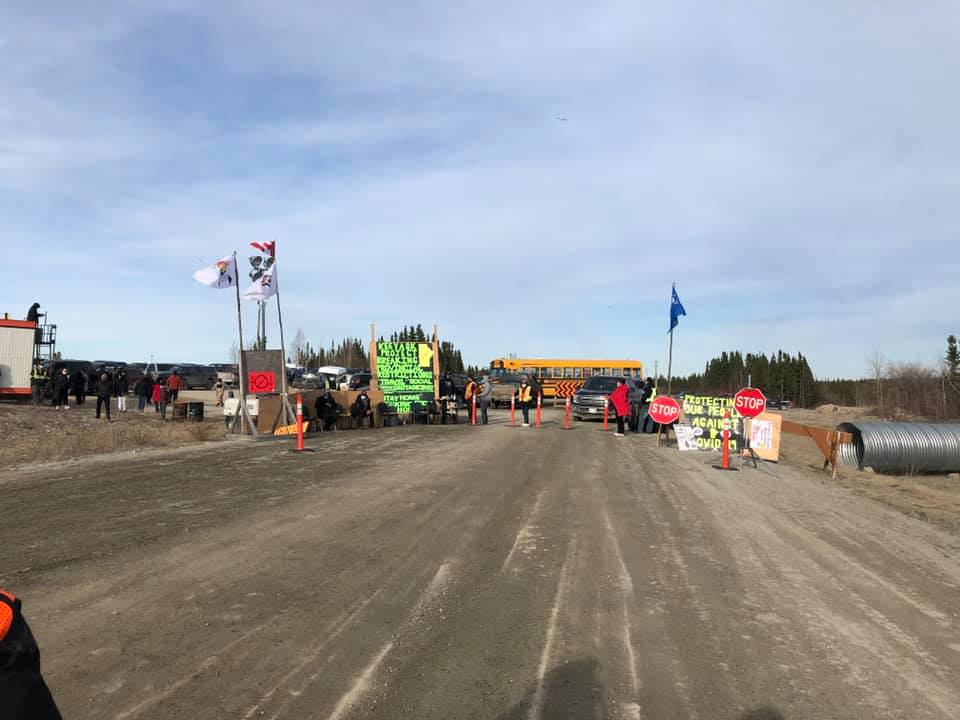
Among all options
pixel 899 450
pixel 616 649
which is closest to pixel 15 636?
pixel 616 649

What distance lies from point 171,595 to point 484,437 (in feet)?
51.0

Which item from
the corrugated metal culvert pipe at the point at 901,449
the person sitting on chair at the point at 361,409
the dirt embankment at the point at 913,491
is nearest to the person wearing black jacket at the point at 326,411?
the person sitting on chair at the point at 361,409

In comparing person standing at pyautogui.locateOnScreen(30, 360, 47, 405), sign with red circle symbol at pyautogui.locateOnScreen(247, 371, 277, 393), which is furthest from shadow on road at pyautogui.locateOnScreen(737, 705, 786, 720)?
person standing at pyautogui.locateOnScreen(30, 360, 47, 405)

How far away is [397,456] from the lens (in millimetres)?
16875

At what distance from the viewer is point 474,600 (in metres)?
6.56

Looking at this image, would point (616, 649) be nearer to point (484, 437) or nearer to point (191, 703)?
point (191, 703)

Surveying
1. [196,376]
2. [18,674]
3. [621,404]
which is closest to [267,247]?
[621,404]

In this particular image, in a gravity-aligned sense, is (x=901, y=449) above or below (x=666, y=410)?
below

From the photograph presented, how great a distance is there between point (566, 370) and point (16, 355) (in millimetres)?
29980

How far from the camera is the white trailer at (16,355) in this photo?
33.3 meters

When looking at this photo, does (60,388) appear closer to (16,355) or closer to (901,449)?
(16,355)

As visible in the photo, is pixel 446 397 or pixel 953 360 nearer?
pixel 446 397

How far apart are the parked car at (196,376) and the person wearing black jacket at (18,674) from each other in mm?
57011

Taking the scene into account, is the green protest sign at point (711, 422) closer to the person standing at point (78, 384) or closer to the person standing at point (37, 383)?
the person standing at point (78, 384)
